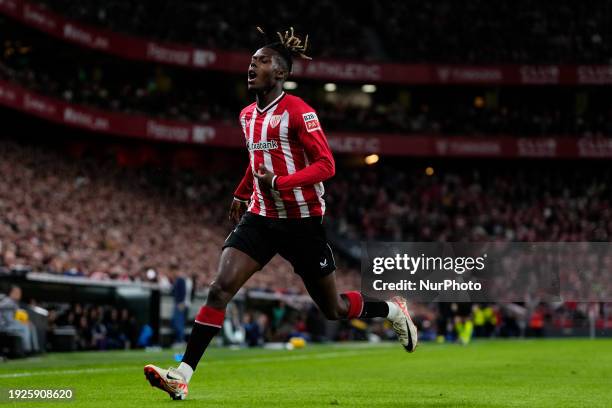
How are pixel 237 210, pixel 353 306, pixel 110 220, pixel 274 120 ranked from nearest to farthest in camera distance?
pixel 274 120 < pixel 353 306 < pixel 237 210 < pixel 110 220

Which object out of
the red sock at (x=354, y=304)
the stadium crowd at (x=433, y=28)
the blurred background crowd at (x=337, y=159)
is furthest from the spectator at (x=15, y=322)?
the stadium crowd at (x=433, y=28)

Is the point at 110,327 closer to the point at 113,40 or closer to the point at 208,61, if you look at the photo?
the point at 113,40

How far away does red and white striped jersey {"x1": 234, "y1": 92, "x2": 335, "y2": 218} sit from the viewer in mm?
6965

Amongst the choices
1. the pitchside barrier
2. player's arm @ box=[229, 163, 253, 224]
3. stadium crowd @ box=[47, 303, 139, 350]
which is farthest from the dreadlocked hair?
stadium crowd @ box=[47, 303, 139, 350]

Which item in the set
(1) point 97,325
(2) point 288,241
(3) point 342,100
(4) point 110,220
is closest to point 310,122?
(2) point 288,241

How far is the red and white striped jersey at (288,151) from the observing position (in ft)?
22.9

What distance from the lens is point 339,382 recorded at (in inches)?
402

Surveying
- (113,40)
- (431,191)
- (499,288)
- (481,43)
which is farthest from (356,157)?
(499,288)

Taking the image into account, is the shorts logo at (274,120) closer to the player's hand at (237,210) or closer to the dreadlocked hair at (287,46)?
the dreadlocked hair at (287,46)

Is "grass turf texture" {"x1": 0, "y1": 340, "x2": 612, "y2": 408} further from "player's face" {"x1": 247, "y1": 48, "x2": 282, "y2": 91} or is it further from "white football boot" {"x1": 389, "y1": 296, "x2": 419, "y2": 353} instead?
"player's face" {"x1": 247, "y1": 48, "x2": 282, "y2": 91}

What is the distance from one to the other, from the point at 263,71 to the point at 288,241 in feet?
4.14

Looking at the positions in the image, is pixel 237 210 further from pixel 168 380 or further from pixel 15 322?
pixel 15 322

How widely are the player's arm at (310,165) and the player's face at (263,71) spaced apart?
378 millimetres

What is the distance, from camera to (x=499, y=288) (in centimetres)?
2914
